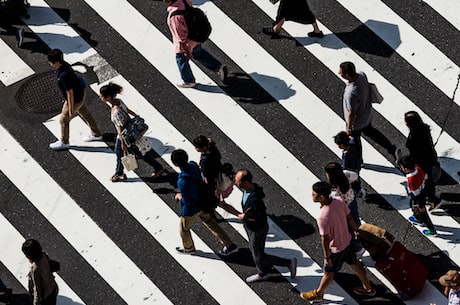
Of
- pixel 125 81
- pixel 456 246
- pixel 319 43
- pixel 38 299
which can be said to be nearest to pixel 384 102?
pixel 319 43

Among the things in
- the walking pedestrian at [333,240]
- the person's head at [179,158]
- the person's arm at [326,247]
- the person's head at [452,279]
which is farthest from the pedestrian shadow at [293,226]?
the person's head at [452,279]

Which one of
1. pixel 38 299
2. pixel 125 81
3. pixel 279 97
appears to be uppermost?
pixel 279 97

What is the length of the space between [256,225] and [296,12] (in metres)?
4.62

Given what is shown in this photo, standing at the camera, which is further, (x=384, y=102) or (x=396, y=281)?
(x=384, y=102)

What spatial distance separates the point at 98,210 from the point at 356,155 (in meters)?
3.75

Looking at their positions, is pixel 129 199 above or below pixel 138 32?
below

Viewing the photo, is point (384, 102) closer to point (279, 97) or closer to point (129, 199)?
point (279, 97)

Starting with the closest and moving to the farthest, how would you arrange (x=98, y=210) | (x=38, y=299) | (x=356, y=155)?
1. (x=38, y=299)
2. (x=356, y=155)
3. (x=98, y=210)

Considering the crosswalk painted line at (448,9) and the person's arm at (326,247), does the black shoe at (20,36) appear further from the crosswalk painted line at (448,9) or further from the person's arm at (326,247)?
the person's arm at (326,247)

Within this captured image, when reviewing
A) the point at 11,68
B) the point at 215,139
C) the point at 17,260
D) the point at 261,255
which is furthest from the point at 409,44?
the point at 17,260

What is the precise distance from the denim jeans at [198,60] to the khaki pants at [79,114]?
1559 mm

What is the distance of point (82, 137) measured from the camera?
1581cm

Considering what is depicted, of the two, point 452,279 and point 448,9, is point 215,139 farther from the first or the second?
point 452,279

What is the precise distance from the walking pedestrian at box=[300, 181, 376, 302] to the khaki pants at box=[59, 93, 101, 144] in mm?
4201
